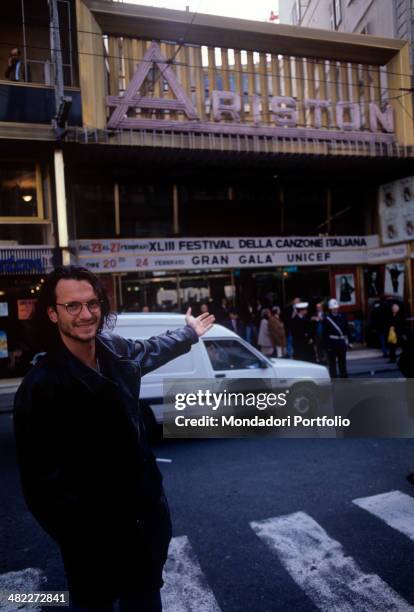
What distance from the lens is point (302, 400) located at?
307 inches

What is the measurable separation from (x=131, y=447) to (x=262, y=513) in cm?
298

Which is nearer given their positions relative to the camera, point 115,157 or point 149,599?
point 149,599

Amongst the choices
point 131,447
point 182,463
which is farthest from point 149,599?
point 182,463

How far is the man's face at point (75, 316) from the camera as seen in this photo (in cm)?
216

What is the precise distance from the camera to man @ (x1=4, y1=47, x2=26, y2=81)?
42.9 feet

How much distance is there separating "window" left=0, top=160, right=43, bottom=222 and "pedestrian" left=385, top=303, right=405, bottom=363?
444 inches

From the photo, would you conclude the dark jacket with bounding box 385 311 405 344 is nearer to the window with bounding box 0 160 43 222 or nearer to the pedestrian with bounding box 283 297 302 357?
the pedestrian with bounding box 283 297 302 357

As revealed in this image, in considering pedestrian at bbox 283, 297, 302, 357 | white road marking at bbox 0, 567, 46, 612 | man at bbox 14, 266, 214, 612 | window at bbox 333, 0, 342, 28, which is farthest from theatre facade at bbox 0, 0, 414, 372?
man at bbox 14, 266, 214, 612

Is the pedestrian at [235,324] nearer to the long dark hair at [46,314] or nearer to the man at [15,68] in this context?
the man at [15,68]

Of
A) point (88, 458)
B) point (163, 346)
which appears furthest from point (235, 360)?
point (88, 458)

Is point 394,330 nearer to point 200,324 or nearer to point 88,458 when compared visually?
point 200,324

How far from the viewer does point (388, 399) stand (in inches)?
342

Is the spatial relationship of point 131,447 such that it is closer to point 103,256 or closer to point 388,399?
point 388,399

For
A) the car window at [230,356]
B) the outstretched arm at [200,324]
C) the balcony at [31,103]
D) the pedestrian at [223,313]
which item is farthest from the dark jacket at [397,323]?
the outstretched arm at [200,324]
